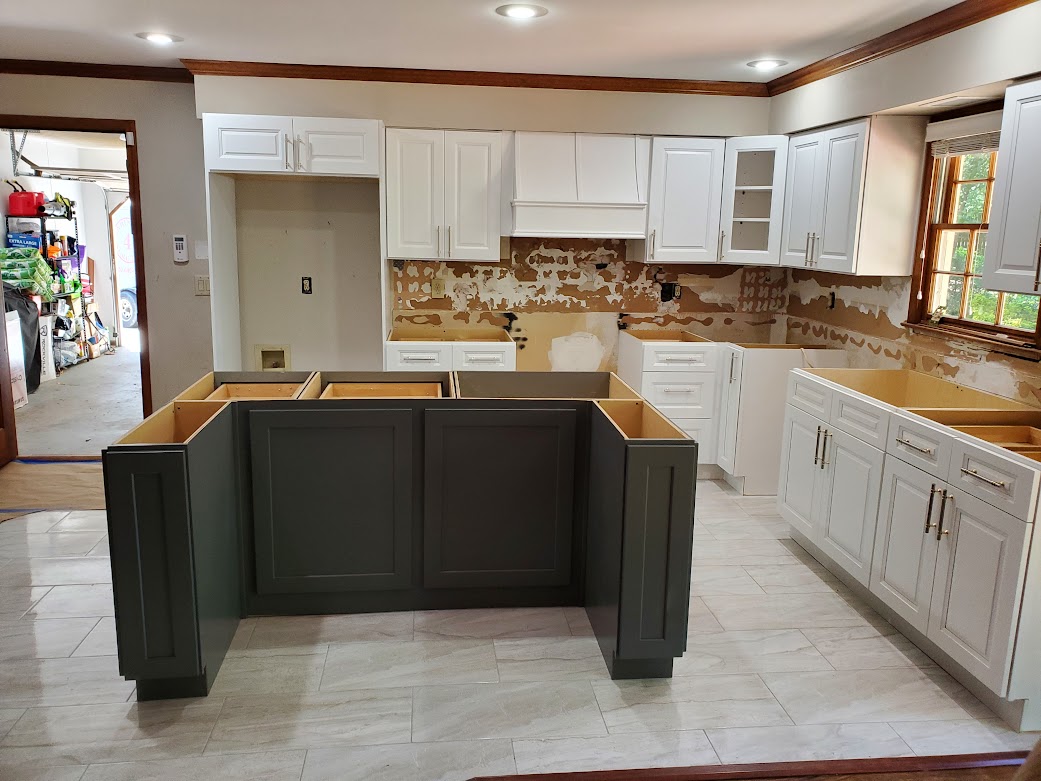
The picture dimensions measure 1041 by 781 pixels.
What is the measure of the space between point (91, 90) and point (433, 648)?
13.3 feet

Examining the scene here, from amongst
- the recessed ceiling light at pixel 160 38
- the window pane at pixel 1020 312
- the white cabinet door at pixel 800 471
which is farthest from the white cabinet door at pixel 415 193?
the window pane at pixel 1020 312

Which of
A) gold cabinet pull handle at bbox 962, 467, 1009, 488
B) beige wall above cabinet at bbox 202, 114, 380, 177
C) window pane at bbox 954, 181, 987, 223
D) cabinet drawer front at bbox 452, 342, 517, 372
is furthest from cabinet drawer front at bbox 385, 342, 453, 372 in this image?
gold cabinet pull handle at bbox 962, 467, 1009, 488

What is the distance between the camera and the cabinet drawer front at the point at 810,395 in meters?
3.61

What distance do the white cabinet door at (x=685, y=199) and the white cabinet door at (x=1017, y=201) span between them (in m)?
1.97

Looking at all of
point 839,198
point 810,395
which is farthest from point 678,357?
point 839,198

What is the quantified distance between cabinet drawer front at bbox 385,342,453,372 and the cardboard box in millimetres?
3785

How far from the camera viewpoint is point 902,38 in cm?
348

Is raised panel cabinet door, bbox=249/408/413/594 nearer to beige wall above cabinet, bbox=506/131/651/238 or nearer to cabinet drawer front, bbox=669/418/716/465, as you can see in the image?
beige wall above cabinet, bbox=506/131/651/238

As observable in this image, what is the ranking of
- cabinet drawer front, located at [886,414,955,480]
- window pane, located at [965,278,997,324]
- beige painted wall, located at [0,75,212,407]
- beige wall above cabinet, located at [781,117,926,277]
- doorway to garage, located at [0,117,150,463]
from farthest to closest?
doorway to garage, located at [0,117,150,463] < beige painted wall, located at [0,75,212,407] < beige wall above cabinet, located at [781,117,926,277] < window pane, located at [965,278,997,324] < cabinet drawer front, located at [886,414,955,480]

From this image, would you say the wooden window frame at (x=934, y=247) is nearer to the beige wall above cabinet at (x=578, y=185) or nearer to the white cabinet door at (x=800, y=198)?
the white cabinet door at (x=800, y=198)

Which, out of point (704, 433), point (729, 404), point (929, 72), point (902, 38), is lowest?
point (704, 433)

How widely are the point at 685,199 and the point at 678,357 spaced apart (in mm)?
976

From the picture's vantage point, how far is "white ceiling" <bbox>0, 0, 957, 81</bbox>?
3.27m

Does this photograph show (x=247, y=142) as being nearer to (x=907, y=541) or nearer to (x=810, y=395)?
(x=810, y=395)
